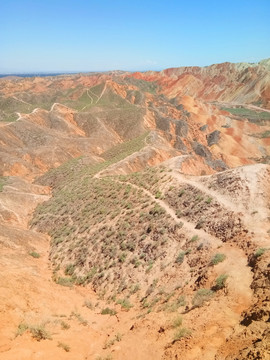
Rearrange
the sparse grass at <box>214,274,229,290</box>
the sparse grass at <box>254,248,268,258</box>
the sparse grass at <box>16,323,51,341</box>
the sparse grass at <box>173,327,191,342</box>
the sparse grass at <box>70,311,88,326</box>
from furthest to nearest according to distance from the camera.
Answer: the sparse grass at <box>70,311,88,326</box> < the sparse grass at <box>254,248,268,258</box> < the sparse grass at <box>214,274,229,290</box> < the sparse grass at <box>16,323,51,341</box> < the sparse grass at <box>173,327,191,342</box>

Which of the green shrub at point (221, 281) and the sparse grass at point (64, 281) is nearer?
the green shrub at point (221, 281)

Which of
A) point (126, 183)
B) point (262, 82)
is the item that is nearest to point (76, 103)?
point (126, 183)

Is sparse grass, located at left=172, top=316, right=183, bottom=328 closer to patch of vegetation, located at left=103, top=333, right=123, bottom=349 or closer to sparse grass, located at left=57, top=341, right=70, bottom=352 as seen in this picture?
patch of vegetation, located at left=103, top=333, right=123, bottom=349

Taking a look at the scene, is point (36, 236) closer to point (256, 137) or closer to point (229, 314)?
point (229, 314)

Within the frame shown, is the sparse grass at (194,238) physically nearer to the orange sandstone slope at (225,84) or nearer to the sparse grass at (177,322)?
the sparse grass at (177,322)

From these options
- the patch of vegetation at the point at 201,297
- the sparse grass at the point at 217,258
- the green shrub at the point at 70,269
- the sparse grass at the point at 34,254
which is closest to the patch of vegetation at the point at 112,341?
the patch of vegetation at the point at 201,297

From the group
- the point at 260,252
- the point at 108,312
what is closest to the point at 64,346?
the point at 108,312

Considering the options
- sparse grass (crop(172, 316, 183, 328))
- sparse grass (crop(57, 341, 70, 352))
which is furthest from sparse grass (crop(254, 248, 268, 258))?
sparse grass (crop(57, 341, 70, 352))

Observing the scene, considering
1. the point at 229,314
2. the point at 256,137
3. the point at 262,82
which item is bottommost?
the point at 229,314

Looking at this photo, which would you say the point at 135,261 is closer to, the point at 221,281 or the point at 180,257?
the point at 180,257

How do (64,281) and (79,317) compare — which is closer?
(79,317)

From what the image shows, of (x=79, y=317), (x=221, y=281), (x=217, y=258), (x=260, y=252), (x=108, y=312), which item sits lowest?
(x=108, y=312)
